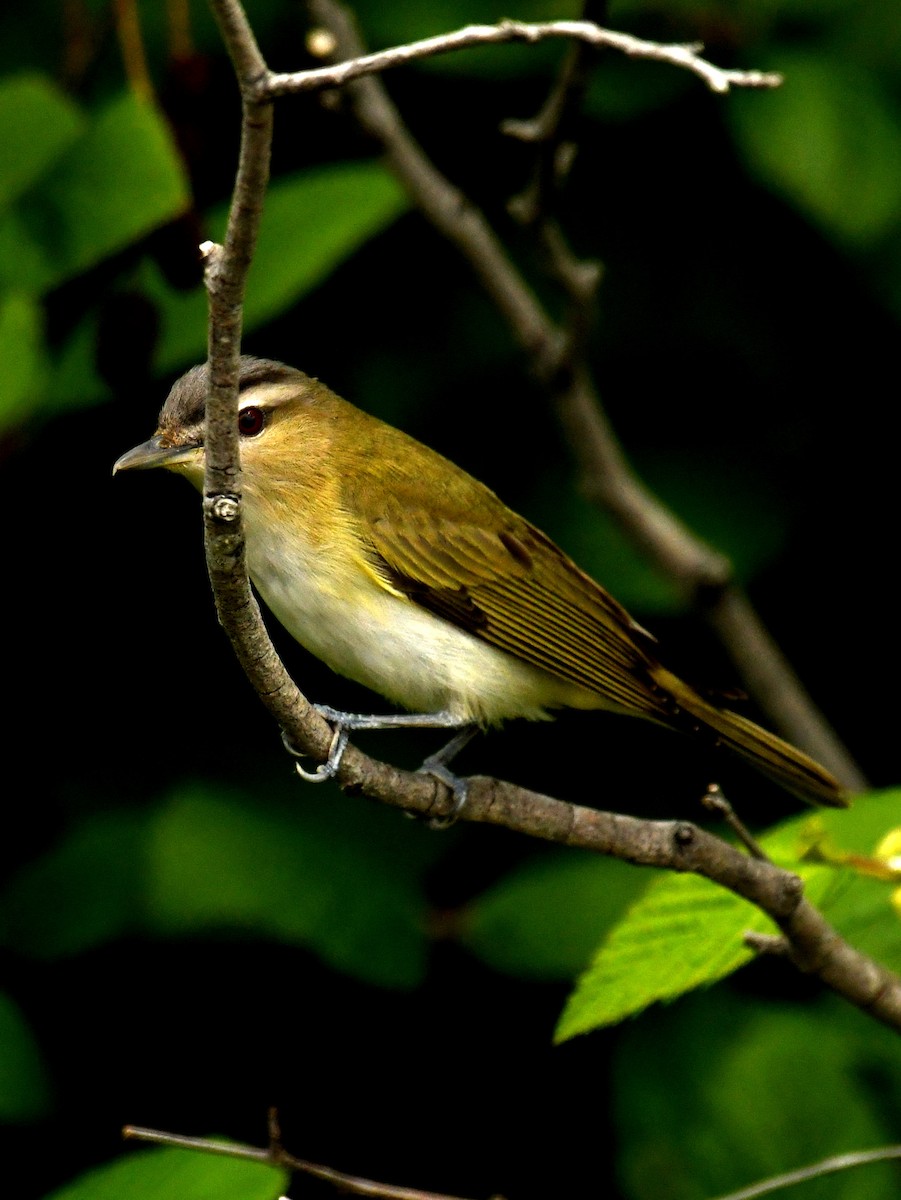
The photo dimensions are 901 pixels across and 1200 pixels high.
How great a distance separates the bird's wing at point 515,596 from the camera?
325 centimetres

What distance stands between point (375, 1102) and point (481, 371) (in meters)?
2.10

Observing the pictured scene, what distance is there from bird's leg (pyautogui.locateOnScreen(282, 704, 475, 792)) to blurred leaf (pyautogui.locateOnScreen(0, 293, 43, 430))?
85 cm

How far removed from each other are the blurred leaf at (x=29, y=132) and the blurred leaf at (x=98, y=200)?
0.22ft

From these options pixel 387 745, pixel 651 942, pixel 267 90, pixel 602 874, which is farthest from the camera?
pixel 387 745

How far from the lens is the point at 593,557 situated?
4.20 metres

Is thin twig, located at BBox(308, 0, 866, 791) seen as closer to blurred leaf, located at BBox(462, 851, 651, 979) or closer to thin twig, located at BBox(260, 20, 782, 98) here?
blurred leaf, located at BBox(462, 851, 651, 979)

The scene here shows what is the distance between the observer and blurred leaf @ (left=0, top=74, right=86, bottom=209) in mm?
3162

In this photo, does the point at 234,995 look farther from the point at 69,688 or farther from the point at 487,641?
the point at 487,641

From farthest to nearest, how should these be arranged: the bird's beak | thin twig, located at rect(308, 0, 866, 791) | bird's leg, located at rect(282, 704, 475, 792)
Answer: thin twig, located at rect(308, 0, 866, 791) < the bird's beak < bird's leg, located at rect(282, 704, 475, 792)

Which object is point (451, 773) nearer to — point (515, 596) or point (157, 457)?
point (515, 596)

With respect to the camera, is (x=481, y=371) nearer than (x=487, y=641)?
Answer: No

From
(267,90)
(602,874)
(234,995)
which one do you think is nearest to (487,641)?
(602,874)

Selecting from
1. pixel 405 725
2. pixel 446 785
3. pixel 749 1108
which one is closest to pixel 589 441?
pixel 405 725

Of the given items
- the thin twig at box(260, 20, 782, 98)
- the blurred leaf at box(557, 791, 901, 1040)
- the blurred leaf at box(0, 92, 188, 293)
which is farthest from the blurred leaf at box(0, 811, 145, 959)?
the thin twig at box(260, 20, 782, 98)
